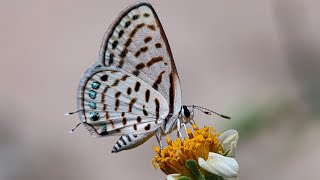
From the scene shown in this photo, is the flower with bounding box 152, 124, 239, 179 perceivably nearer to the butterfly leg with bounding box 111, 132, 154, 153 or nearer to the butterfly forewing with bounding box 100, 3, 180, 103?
the butterfly leg with bounding box 111, 132, 154, 153

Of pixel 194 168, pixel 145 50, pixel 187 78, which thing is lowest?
pixel 187 78

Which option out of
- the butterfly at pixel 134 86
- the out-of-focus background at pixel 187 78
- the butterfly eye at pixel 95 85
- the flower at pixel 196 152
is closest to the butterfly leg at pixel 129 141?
the butterfly at pixel 134 86

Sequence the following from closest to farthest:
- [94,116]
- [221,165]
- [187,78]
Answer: [221,165] < [94,116] < [187,78]

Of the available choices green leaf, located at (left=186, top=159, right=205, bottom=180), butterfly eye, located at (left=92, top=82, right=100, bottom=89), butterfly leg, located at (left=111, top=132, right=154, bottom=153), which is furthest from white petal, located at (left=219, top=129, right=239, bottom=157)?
butterfly eye, located at (left=92, top=82, right=100, bottom=89)

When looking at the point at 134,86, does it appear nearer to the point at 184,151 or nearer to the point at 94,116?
the point at 94,116

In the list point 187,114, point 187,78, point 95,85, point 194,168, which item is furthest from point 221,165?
point 187,78

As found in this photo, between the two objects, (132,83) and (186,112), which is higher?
(132,83)
